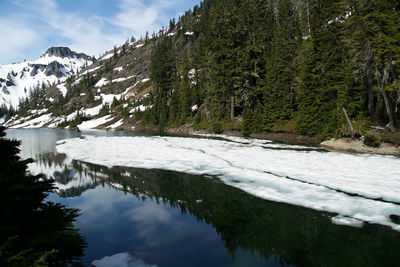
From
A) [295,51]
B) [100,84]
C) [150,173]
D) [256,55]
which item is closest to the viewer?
[150,173]

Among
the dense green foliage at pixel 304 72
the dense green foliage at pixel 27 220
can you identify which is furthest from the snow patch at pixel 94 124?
the dense green foliage at pixel 27 220

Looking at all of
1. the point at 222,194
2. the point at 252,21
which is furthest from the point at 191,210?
the point at 252,21

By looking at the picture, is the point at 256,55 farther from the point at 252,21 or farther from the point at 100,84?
the point at 100,84

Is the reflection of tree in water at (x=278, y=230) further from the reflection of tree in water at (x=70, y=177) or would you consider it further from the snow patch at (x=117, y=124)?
the snow patch at (x=117, y=124)

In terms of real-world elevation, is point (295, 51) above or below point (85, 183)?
above

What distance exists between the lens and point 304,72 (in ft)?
101

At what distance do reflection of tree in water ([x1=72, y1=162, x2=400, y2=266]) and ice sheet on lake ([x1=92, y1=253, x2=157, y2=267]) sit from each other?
2.22m

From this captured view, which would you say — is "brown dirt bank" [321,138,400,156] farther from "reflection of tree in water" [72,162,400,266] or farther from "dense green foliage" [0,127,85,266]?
"dense green foliage" [0,127,85,266]

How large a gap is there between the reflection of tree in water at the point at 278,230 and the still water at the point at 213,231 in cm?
2

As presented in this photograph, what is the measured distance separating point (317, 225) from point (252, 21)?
5439cm

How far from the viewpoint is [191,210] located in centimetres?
841

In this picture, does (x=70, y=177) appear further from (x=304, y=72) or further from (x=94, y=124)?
(x=94, y=124)

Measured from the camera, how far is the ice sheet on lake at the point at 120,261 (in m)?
5.25

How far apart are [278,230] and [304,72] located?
28.7m
